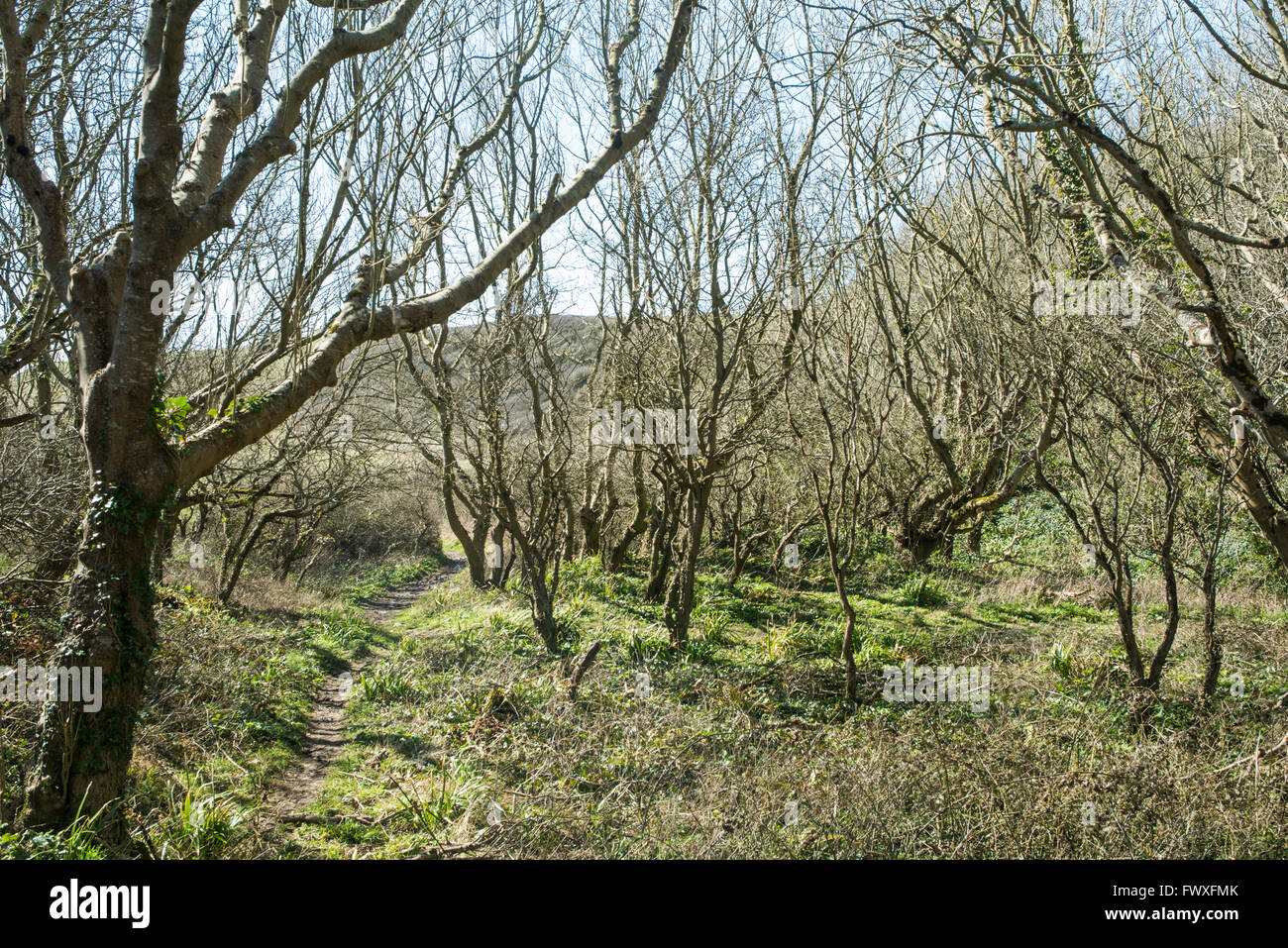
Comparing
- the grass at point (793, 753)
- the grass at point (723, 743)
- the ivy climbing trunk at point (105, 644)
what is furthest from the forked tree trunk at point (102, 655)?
the grass at point (793, 753)

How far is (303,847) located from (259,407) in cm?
260

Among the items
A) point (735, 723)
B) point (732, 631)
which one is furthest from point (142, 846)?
point (732, 631)

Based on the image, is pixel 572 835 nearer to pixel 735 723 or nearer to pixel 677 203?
pixel 735 723

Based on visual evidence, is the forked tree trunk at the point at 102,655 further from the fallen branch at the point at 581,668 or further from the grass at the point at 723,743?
the fallen branch at the point at 581,668

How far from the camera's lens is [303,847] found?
4.75 meters

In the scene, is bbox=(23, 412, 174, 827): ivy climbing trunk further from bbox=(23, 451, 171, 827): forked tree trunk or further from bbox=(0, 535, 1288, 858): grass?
bbox=(0, 535, 1288, 858): grass

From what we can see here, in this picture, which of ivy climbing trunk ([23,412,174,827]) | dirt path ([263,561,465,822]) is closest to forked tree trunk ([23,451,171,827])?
ivy climbing trunk ([23,412,174,827])

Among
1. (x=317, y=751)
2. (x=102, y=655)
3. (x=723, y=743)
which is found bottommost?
(x=317, y=751)

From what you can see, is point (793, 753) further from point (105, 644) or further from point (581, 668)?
point (105, 644)

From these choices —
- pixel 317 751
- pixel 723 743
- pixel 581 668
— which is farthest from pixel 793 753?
pixel 317 751

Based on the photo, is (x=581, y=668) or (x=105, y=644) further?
(x=581, y=668)

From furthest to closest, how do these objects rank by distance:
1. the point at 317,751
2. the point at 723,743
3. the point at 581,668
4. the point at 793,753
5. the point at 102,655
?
the point at 581,668 → the point at 317,751 → the point at 723,743 → the point at 793,753 → the point at 102,655

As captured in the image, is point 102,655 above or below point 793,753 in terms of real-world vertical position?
above
